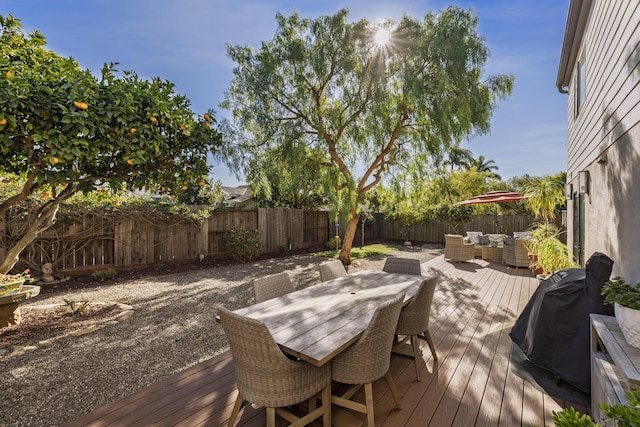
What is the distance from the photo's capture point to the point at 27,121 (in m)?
2.39

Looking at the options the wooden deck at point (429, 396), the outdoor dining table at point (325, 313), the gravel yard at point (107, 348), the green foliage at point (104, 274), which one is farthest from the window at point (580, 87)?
the green foliage at point (104, 274)

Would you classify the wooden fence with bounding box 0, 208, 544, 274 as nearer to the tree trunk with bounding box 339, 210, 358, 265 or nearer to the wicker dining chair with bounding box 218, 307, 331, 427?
the tree trunk with bounding box 339, 210, 358, 265

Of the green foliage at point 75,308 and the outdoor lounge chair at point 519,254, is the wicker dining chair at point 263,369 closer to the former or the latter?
the green foliage at point 75,308

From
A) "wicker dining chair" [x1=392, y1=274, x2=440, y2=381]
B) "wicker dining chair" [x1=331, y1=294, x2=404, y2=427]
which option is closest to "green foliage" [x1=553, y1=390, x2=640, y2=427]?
"wicker dining chair" [x1=331, y1=294, x2=404, y2=427]

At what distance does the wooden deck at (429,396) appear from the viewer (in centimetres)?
212

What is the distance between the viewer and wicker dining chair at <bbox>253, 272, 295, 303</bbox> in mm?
2785

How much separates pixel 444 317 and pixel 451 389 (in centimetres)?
182

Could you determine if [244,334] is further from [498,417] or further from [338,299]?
[498,417]

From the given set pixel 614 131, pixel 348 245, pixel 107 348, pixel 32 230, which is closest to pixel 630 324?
pixel 614 131

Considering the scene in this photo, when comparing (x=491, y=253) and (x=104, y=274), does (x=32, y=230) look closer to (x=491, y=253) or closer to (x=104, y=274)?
(x=104, y=274)

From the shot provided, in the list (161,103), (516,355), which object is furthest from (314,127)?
(516,355)

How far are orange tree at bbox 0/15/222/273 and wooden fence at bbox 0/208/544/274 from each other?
2730mm

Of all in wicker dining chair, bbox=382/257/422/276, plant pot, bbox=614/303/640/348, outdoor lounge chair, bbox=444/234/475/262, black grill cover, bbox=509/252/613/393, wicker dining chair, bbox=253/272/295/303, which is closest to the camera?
plant pot, bbox=614/303/640/348

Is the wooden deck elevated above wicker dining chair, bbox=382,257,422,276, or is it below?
below
